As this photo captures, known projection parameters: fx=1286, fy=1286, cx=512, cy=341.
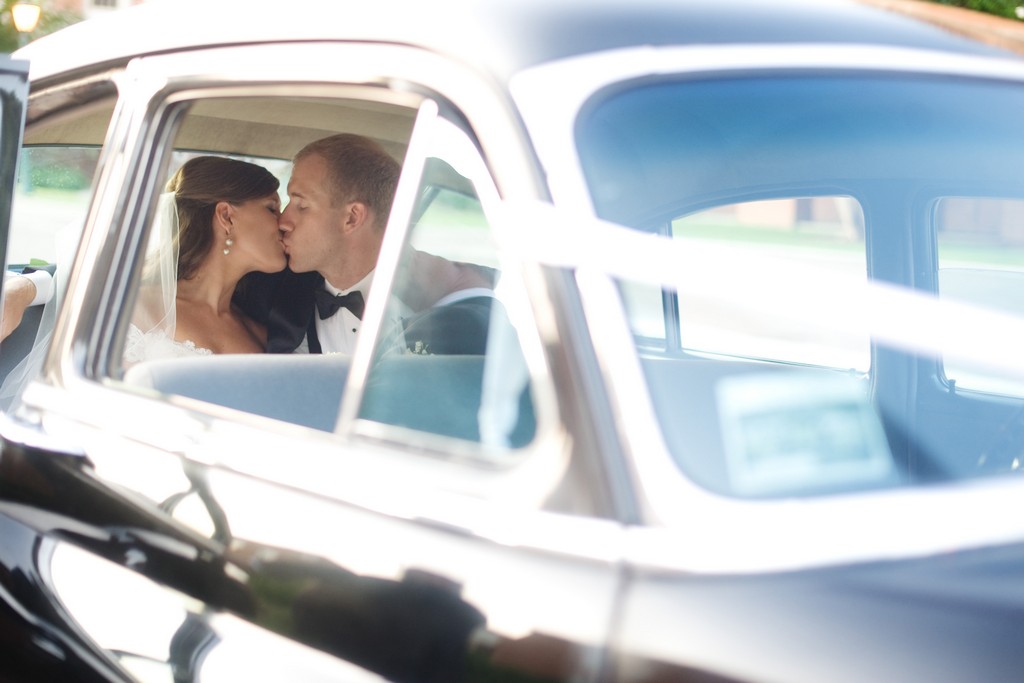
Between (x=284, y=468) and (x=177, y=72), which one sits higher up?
(x=177, y=72)

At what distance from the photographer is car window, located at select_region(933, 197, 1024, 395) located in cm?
258

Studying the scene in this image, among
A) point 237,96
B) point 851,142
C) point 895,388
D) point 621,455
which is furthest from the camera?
point 895,388

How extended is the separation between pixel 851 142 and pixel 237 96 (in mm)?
969

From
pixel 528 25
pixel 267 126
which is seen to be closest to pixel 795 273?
pixel 528 25

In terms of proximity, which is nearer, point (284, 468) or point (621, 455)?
point (621, 455)

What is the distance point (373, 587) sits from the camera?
59.1 inches

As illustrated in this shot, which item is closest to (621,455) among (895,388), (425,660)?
(425,660)

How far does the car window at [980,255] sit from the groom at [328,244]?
143cm

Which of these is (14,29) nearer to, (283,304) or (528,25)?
(283,304)

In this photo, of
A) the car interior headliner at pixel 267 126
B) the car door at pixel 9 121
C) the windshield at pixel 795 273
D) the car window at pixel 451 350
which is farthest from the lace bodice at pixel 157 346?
the windshield at pixel 795 273

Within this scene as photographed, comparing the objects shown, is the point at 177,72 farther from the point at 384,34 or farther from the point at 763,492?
the point at 763,492

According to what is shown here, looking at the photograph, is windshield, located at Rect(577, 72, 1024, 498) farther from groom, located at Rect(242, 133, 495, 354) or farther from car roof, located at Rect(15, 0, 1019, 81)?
groom, located at Rect(242, 133, 495, 354)

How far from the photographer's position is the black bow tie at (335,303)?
3.75 metres

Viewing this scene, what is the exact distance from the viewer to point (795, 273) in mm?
1512
